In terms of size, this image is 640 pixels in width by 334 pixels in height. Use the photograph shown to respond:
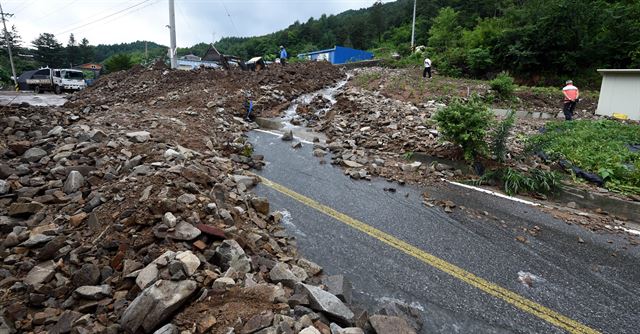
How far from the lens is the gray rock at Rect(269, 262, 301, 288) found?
319 cm

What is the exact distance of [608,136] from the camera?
26.9 feet

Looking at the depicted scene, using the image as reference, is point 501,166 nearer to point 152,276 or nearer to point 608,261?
point 608,261

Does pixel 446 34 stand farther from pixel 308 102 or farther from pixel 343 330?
A: pixel 343 330

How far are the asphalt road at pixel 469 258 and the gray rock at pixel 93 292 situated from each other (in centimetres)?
223

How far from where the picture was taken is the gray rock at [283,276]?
3192 mm

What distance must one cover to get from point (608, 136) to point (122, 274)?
10.7 meters

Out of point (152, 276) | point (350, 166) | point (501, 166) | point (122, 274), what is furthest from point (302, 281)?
point (501, 166)

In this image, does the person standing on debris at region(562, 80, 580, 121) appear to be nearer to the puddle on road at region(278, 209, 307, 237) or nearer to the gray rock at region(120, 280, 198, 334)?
the puddle on road at region(278, 209, 307, 237)

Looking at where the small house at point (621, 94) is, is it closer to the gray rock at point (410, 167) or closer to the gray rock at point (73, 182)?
the gray rock at point (410, 167)

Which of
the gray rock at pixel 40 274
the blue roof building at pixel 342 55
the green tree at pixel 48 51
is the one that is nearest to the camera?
the gray rock at pixel 40 274

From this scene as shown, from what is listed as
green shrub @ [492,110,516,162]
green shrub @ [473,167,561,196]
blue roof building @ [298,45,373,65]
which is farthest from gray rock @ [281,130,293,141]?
blue roof building @ [298,45,373,65]

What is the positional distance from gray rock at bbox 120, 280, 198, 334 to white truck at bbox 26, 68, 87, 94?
2668 centimetres

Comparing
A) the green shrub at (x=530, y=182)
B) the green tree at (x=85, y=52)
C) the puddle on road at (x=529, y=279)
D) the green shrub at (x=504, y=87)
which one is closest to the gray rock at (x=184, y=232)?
the puddle on road at (x=529, y=279)

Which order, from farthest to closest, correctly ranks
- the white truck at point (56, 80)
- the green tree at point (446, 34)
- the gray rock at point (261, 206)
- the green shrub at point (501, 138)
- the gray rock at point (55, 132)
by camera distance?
the green tree at point (446, 34)
the white truck at point (56, 80)
the green shrub at point (501, 138)
the gray rock at point (55, 132)
the gray rock at point (261, 206)
